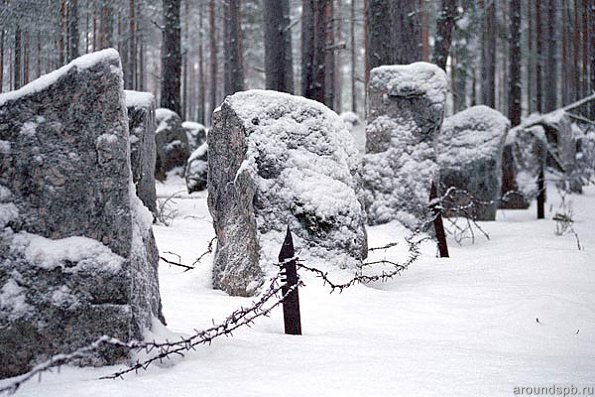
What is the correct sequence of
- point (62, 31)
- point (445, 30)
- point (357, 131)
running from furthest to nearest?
1. point (357, 131)
2. point (445, 30)
3. point (62, 31)

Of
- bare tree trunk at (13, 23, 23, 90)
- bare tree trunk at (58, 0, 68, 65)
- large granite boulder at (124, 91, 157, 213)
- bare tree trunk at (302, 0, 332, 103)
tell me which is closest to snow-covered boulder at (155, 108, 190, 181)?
bare tree trunk at (302, 0, 332, 103)

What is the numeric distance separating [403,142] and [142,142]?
293cm

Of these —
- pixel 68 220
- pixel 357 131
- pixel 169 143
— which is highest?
pixel 357 131

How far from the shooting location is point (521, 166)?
10344 mm

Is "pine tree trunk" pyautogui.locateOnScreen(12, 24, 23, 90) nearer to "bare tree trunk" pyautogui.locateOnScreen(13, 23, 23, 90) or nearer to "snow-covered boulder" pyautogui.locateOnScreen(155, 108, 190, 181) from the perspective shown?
"bare tree trunk" pyautogui.locateOnScreen(13, 23, 23, 90)

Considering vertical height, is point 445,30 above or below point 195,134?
above

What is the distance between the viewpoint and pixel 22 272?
2.17 meters

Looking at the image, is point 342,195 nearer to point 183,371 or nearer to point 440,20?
point 183,371

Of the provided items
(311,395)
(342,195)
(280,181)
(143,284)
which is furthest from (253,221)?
(311,395)

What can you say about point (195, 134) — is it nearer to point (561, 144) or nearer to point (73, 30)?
point (561, 144)

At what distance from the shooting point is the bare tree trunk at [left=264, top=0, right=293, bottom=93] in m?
10.8

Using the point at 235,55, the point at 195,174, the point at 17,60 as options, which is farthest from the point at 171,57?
the point at 17,60

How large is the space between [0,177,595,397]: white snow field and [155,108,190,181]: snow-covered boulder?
745 cm

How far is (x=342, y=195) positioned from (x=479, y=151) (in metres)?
5.16
